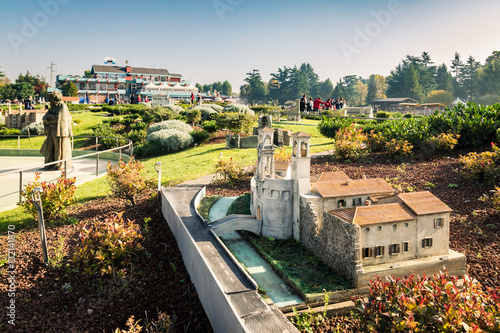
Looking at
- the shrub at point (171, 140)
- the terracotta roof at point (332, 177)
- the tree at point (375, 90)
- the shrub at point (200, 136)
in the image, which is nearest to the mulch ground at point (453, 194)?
the terracotta roof at point (332, 177)

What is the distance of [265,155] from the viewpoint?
10.2m

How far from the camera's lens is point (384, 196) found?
341 inches

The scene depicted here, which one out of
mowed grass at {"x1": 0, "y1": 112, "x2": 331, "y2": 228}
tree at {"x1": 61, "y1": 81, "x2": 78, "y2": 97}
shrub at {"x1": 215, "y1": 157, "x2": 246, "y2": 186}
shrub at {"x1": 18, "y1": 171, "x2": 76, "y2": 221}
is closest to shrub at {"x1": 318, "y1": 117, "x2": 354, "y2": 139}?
mowed grass at {"x1": 0, "y1": 112, "x2": 331, "y2": 228}

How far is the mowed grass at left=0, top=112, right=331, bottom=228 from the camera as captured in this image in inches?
425

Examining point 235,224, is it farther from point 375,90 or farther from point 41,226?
point 375,90

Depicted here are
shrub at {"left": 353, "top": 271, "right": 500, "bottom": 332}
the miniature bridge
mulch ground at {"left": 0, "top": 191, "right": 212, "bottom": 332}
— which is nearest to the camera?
shrub at {"left": 353, "top": 271, "right": 500, "bottom": 332}

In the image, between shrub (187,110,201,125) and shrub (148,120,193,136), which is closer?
shrub (148,120,193,136)

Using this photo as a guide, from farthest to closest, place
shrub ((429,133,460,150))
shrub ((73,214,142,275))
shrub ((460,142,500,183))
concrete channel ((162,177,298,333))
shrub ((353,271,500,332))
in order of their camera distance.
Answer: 1. shrub ((429,133,460,150))
2. shrub ((460,142,500,183))
3. shrub ((73,214,142,275))
4. concrete channel ((162,177,298,333))
5. shrub ((353,271,500,332))

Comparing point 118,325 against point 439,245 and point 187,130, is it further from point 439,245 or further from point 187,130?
point 187,130

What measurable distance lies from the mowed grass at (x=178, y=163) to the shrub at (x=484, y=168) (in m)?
8.15

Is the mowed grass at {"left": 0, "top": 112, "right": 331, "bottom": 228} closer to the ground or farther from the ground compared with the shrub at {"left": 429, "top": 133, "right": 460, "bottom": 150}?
closer to the ground

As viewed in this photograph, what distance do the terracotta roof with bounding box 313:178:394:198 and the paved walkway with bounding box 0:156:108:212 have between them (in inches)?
352

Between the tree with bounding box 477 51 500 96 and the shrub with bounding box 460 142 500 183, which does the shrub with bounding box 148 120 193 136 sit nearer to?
the shrub with bounding box 460 142 500 183

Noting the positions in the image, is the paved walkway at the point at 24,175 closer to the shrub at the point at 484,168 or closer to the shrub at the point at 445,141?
the shrub at the point at 484,168
